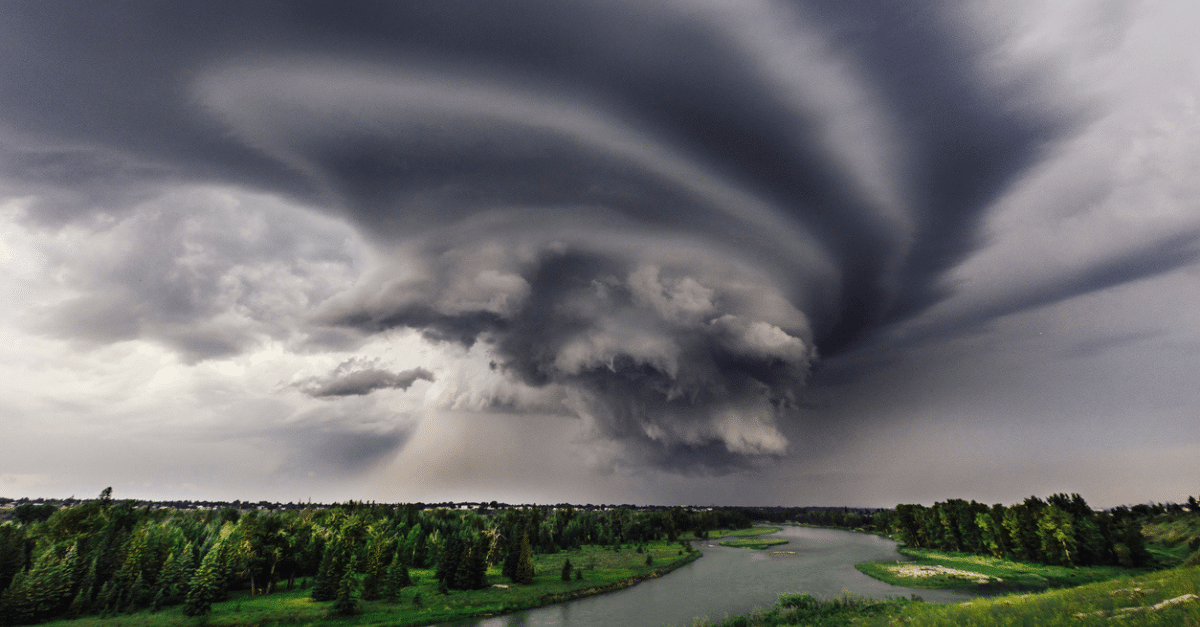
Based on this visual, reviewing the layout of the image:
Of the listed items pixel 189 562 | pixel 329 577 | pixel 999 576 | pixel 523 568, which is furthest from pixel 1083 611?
pixel 189 562

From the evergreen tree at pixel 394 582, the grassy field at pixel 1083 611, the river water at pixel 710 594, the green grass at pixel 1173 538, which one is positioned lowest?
the river water at pixel 710 594

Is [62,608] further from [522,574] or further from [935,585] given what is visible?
[935,585]

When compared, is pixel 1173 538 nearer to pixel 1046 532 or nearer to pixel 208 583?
pixel 1046 532

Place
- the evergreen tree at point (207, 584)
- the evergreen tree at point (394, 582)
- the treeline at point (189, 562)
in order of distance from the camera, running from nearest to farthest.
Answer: the treeline at point (189, 562)
the evergreen tree at point (207, 584)
the evergreen tree at point (394, 582)

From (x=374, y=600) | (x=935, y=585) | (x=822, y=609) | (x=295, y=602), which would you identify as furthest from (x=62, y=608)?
(x=935, y=585)

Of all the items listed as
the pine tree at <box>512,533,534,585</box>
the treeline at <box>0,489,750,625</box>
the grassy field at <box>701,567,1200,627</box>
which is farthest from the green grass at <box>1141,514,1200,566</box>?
the treeline at <box>0,489,750,625</box>

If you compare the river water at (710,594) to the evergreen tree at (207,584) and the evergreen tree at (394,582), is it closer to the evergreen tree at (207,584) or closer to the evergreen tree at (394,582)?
the evergreen tree at (394,582)

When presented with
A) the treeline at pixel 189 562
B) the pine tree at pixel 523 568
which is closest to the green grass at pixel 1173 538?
the pine tree at pixel 523 568

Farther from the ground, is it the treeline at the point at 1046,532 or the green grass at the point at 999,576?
the treeline at the point at 1046,532
